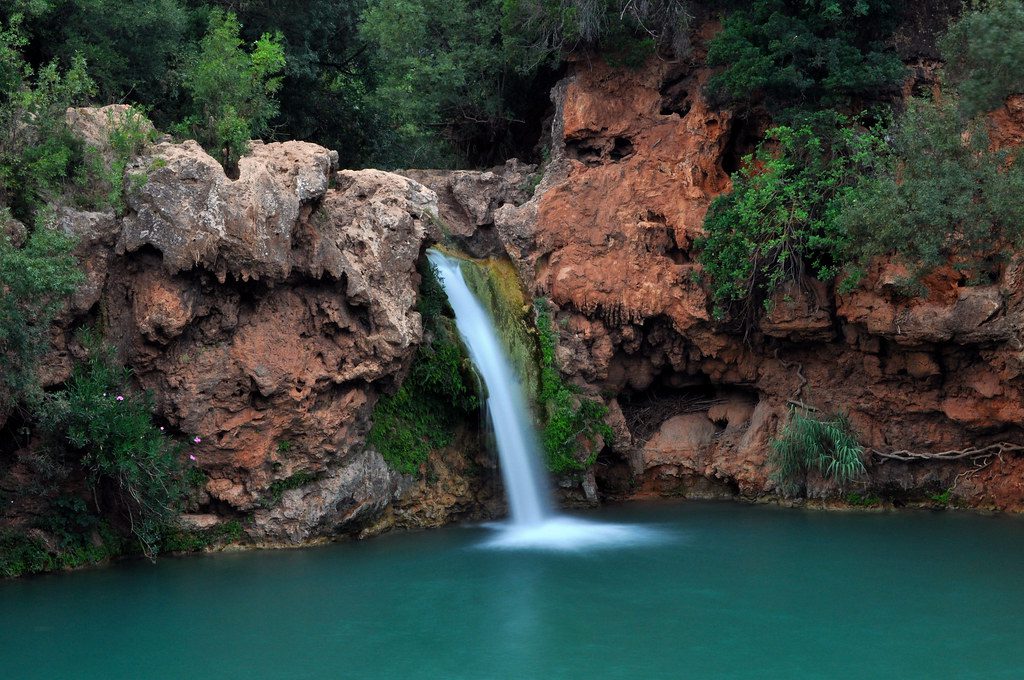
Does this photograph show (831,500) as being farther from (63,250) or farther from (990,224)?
(63,250)

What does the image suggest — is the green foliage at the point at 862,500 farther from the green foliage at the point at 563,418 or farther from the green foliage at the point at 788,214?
the green foliage at the point at 563,418

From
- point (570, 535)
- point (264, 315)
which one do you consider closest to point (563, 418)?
point (570, 535)

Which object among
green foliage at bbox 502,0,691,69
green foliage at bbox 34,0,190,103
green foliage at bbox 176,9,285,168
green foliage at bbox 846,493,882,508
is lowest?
green foliage at bbox 846,493,882,508

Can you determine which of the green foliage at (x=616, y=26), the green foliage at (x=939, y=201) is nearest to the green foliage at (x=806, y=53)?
the green foliage at (x=616, y=26)

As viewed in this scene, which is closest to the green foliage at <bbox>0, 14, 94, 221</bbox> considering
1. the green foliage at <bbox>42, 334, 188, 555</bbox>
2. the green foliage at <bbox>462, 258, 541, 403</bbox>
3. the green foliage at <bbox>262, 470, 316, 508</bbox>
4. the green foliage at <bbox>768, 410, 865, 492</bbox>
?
the green foliage at <bbox>42, 334, 188, 555</bbox>

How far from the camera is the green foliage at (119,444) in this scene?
43.0 feet

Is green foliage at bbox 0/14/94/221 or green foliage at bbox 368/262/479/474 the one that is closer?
green foliage at bbox 0/14/94/221

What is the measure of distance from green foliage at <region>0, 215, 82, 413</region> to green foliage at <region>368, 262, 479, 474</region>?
502cm

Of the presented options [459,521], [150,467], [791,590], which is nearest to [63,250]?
[150,467]

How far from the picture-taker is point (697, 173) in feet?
60.5

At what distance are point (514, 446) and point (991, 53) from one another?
30.4 ft

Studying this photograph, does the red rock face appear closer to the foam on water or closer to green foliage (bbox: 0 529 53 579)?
the foam on water

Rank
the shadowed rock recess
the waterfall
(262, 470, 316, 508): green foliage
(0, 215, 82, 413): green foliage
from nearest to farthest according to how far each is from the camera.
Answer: (0, 215, 82, 413): green foliage, the shadowed rock recess, (262, 470, 316, 508): green foliage, the waterfall

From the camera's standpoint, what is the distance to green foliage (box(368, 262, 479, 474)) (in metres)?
16.1
